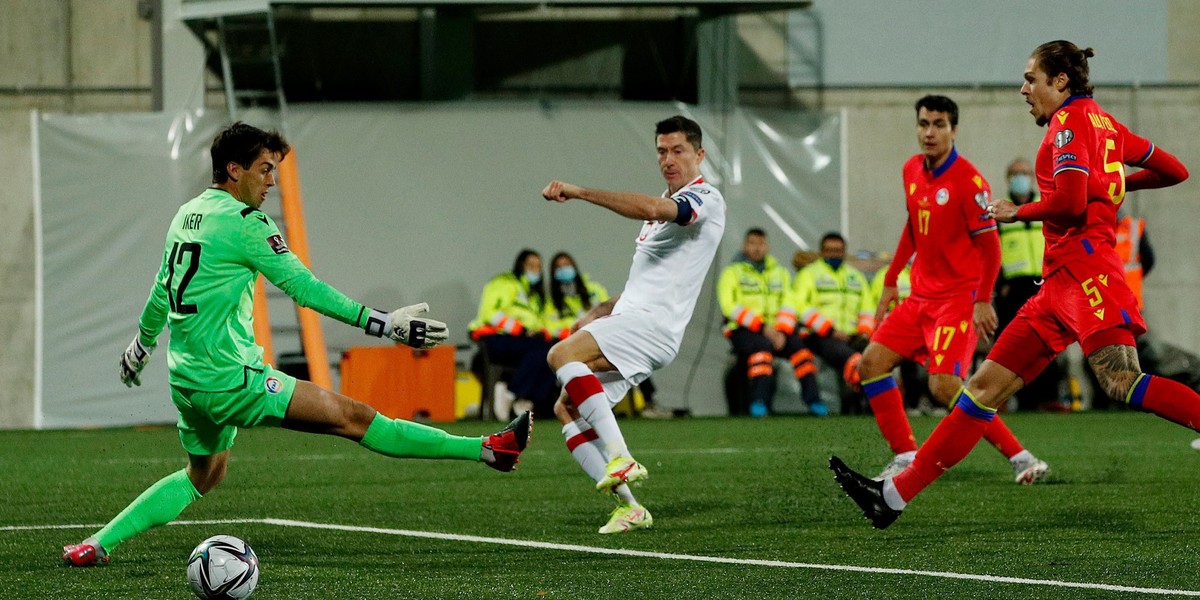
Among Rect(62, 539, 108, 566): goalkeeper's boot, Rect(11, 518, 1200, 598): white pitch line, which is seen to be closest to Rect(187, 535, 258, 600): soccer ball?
Rect(62, 539, 108, 566): goalkeeper's boot

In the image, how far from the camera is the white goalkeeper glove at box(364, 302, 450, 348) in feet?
19.0

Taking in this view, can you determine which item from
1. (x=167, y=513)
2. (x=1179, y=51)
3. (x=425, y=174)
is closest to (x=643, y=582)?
(x=167, y=513)

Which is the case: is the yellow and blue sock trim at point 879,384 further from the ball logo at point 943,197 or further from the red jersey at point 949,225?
the ball logo at point 943,197

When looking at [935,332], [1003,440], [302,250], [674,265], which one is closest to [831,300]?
[302,250]

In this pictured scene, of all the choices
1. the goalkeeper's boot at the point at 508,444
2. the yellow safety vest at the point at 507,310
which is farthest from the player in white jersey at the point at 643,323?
the yellow safety vest at the point at 507,310

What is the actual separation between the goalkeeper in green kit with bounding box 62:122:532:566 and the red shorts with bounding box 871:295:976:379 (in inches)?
138

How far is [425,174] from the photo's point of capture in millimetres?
17375

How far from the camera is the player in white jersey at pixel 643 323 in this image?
290 inches

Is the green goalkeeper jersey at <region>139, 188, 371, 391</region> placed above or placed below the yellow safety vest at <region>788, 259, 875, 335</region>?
above

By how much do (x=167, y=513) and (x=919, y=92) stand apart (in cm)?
1404

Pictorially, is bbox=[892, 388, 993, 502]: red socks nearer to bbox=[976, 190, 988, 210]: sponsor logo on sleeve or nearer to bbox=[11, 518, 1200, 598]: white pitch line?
bbox=[11, 518, 1200, 598]: white pitch line

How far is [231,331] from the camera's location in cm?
611

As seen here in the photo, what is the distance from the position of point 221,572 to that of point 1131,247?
13.8m

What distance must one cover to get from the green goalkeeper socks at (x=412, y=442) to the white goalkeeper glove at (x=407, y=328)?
1.98 ft
